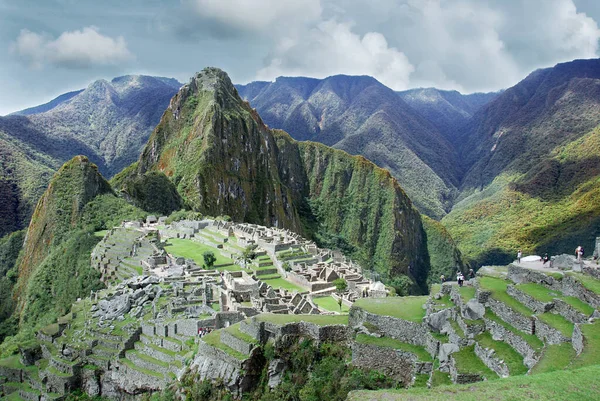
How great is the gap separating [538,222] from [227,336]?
5469 inches

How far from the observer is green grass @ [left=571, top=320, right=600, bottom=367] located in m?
11.1

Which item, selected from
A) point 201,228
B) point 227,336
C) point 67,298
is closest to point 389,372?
point 227,336

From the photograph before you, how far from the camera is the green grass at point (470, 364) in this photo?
43.4 ft

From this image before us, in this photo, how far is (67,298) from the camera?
2128 inches

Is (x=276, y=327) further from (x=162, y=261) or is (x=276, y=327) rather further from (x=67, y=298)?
(x=67, y=298)

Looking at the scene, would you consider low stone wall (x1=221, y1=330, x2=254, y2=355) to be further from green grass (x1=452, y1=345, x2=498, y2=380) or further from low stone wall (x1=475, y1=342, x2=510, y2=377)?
low stone wall (x1=475, y1=342, x2=510, y2=377)

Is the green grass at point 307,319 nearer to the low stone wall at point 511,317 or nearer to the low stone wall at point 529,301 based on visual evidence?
the low stone wall at point 511,317

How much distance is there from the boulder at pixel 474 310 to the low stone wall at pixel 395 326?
1.31 meters

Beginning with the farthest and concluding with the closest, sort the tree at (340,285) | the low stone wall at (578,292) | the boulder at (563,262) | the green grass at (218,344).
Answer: the tree at (340,285) → the green grass at (218,344) → the boulder at (563,262) → the low stone wall at (578,292)

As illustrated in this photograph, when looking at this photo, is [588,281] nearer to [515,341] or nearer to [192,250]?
[515,341]

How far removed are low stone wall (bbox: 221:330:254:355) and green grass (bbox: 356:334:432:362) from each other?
3.85m

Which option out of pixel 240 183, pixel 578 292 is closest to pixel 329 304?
pixel 578 292

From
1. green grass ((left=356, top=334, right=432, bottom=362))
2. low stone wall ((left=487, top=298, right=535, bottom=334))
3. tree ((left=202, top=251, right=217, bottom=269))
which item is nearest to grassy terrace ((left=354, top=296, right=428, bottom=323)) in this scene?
green grass ((left=356, top=334, right=432, bottom=362))

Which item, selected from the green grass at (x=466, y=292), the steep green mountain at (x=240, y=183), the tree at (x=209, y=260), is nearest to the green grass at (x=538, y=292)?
the green grass at (x=466, y=292)
